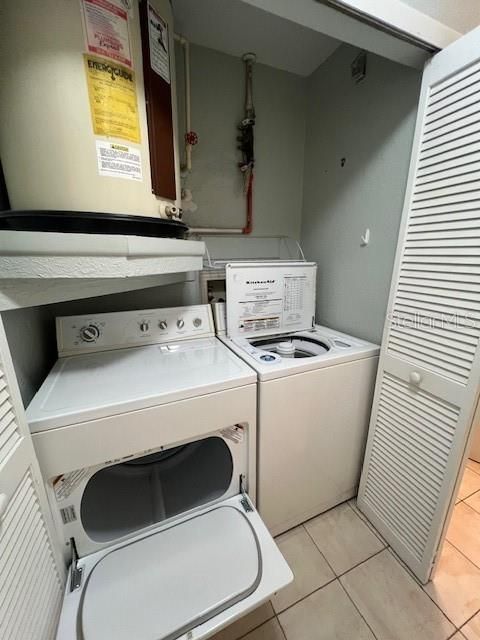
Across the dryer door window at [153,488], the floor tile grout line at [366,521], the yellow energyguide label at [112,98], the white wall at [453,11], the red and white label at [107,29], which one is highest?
the white wall at [453,11]

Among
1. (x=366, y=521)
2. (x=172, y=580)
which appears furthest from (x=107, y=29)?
(x=366, y=521)

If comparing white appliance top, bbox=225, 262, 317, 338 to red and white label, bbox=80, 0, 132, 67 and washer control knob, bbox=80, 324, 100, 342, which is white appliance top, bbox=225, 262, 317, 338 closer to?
washer control knob, bbox=80, 324, 100, 342

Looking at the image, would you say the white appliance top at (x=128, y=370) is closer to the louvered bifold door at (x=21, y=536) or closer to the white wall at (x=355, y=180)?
the louvered bifold door at (x=21, y=536)

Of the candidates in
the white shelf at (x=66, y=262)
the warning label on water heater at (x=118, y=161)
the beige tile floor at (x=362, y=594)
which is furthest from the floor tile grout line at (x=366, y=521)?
the warning label on water heater at (x=118, y=161)

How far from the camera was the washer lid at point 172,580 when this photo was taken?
76 cm

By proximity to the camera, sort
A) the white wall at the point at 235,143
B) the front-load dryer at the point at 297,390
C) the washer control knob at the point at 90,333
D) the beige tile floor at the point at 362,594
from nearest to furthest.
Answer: the beige tile floor at the point at 362,594 < the front-load dryer at the point at 297,390 < the washer control knob at the point at 90,333 < the white wall at the point at 235,143

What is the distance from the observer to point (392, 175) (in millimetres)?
1307

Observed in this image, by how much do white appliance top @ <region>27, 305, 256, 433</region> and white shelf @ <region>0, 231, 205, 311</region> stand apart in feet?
1.13

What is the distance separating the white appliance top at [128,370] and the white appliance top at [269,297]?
7.7 inches

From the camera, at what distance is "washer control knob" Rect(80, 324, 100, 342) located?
4.17ft

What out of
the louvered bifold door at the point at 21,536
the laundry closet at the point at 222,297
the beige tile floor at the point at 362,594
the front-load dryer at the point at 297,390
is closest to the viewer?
the louvered bifold door at the point at 21,536

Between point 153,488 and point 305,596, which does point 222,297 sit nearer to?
point 153,488

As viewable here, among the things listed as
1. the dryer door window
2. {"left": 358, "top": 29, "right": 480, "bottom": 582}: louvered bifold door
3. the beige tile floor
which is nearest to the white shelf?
the dryer door window

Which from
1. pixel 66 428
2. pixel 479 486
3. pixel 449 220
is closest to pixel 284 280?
pixel 449 220
